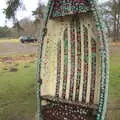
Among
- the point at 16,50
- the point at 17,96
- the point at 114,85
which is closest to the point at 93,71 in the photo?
→ the point at 17,96

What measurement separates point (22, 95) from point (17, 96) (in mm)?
186

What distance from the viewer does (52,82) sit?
314 inches

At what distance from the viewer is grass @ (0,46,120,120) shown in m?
9.82

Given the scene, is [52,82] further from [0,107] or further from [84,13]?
[0,107]

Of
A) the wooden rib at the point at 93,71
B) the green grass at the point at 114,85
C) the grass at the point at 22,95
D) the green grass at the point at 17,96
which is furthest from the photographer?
the green grass at the point at 114,85

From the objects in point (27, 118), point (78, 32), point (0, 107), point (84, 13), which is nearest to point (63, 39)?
point (78, 32)

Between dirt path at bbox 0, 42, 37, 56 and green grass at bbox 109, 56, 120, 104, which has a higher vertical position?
dirt path at bbox 0, 42, 37, 56

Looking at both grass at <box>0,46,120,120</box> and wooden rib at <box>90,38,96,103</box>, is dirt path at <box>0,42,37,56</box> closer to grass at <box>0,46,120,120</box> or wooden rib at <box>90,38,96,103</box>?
grass at <box>0,46,120,120</box>

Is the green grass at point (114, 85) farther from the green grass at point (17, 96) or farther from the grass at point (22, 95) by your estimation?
the green grass at point (17, 96)

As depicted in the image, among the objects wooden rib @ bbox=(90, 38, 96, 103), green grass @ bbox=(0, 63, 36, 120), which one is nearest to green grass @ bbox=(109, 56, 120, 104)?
green grass @ bbox=(0, 63, 36, 120)

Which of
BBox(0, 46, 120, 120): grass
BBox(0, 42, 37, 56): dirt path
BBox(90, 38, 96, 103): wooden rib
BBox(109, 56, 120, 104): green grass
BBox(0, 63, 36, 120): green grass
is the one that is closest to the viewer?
BBox(90, 38, 96, 103): wooden rib

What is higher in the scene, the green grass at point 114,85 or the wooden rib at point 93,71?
the wooden rib at point 93,71

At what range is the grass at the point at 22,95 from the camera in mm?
9820

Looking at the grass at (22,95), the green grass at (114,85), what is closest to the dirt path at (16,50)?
the grass at (22,95)
